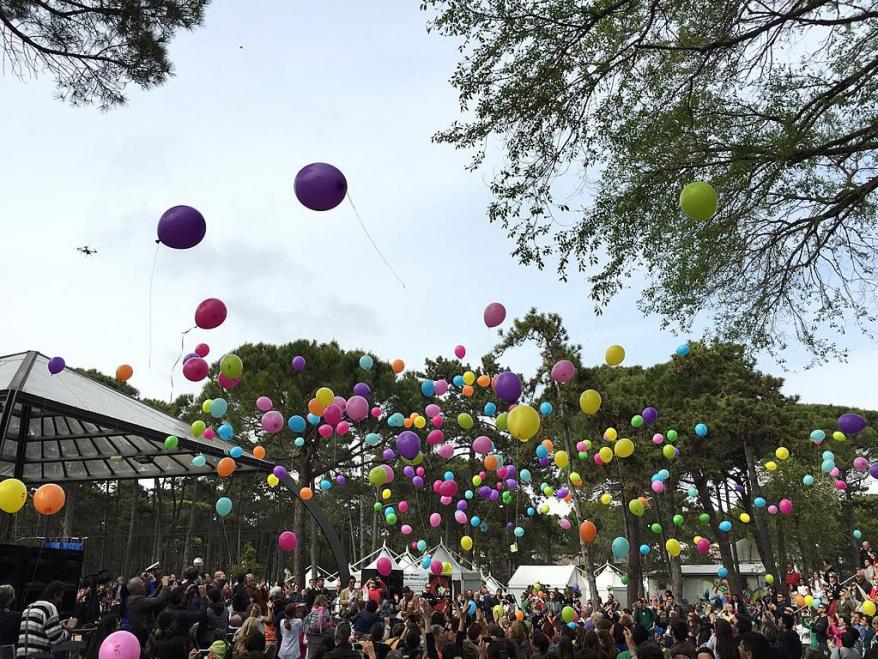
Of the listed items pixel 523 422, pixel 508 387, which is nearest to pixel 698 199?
pixel 523 422

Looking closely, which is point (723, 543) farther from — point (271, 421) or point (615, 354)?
point (271, 421)

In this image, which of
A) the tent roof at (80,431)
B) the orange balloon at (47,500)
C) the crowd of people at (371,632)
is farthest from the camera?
the tent roof at (80,431)

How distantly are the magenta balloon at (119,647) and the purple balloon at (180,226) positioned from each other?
2.81m

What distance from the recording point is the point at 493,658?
4.20 meters

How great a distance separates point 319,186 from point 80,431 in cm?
919

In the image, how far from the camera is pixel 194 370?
8.18 m

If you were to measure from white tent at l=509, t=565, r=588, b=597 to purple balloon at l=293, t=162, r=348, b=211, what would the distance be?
60.8ft

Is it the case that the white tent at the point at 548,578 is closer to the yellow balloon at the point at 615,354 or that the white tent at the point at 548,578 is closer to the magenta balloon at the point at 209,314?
the yellow balloon at the point at 615,354

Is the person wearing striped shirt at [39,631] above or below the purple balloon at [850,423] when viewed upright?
below

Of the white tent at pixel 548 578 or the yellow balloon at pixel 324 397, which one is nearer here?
the yellow balloon at pixel 324 397

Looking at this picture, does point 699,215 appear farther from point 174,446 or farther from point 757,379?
point 757,379

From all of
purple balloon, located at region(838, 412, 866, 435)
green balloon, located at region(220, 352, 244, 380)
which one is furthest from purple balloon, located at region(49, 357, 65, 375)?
purple balloon, located at region(838, 412, 866, 435)

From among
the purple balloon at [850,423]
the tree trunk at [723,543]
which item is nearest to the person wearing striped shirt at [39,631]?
the purple balloon at [850,423]

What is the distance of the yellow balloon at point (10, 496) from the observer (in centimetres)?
577
